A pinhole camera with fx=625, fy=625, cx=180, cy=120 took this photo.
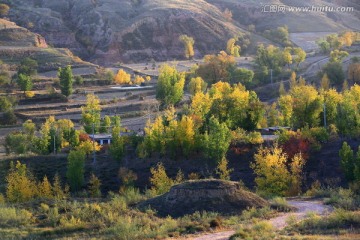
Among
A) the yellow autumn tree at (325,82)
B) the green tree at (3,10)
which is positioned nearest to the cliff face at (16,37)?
the green tree at (3,10)

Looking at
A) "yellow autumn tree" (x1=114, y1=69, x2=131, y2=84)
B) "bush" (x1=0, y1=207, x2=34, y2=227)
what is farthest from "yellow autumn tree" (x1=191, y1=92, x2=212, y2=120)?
"yellow autumn tree" (x1=114, y1=69, x2=131, y2=84)

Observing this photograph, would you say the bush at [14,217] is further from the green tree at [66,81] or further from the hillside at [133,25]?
the hillside at [133,25]

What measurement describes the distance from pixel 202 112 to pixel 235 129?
250 cm

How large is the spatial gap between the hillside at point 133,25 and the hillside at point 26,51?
47.3ft

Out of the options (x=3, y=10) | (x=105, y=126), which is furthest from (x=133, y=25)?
(x=105, y=126)

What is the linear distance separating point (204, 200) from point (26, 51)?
193 feet

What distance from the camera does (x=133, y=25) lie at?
10831 cm

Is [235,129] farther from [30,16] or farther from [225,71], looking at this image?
[30,16]

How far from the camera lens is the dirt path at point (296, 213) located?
63.9 ft

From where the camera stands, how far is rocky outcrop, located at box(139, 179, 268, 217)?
23938 millimetres

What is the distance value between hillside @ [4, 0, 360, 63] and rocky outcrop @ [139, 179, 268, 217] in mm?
77964

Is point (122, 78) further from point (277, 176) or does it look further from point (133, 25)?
point (277, 176)

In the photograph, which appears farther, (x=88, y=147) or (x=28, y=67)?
(x=28, y=67)

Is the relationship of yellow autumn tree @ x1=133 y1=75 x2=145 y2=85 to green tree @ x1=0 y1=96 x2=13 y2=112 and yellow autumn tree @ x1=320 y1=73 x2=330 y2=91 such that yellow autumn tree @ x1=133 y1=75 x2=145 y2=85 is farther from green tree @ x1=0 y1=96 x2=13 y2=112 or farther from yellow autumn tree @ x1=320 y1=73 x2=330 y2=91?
yellow autumn tree @ x1=320 y1=73 x2=330 y2=91
